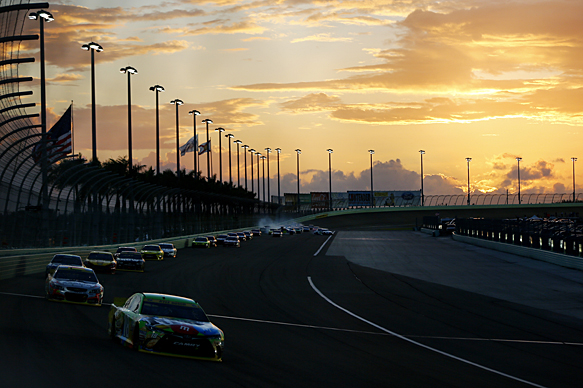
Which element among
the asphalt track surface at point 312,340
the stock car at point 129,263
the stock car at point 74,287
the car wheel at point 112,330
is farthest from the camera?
the stock car at point 129,263

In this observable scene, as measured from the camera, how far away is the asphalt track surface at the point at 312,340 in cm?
1098

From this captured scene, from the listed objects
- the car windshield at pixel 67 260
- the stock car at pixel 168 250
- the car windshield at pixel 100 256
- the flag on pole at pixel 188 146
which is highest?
the flag on pole at pixel 188 146

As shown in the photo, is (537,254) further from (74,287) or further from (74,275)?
(74,287)

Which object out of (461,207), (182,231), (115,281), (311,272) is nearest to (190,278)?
(115,281)

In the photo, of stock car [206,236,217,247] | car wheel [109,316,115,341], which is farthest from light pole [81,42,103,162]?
car wheel [109,316,115,341]

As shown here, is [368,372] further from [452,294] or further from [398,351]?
[452,294]

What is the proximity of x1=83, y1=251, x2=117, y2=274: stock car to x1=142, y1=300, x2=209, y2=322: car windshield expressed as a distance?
813 inches

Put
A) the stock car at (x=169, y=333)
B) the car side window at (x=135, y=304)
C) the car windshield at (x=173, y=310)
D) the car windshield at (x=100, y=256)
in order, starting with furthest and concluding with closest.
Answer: the car windshield at (x=100, y=256)
the car side window at (x=135, y=304)
the car windshield at (x=173, y=310)
the stock car at (x=169, y=333)

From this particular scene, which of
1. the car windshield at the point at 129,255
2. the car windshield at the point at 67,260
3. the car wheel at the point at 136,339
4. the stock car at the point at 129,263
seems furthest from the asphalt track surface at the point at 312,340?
the car windshield at the point at 129,255

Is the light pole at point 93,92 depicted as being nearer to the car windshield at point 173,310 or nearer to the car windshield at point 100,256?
the car windshield at point 100,256

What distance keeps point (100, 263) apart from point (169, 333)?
21.7 meters

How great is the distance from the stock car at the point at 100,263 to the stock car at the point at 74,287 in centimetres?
1200

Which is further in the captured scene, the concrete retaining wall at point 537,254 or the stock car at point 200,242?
the stock car at point 200,242

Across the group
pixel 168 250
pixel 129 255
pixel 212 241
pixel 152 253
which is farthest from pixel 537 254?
pixel 212 241
